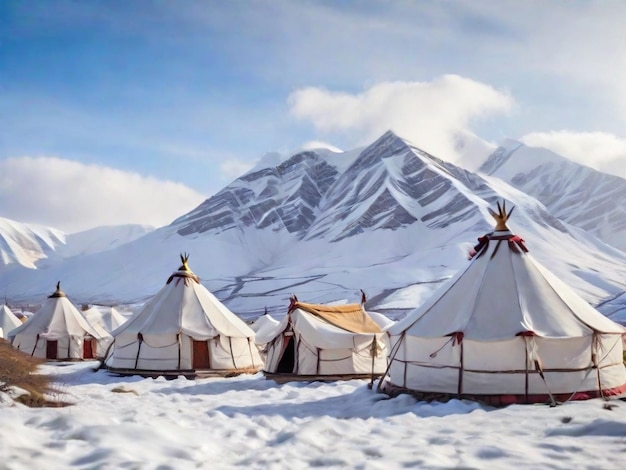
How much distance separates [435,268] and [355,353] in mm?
84385

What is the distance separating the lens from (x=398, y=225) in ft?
479

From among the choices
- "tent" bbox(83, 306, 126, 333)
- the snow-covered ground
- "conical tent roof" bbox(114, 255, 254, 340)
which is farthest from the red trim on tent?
"tent" bbox(83, 306, 126, 333)

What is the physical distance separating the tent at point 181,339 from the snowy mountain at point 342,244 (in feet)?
188

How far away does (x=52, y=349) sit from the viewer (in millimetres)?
30484

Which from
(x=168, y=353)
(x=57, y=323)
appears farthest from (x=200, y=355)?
(x=57, y=323)

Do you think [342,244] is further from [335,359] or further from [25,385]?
[25,385]

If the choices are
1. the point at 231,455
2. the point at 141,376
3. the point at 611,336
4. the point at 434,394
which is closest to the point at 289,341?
the point at 141,376

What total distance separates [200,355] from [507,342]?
1183 cm

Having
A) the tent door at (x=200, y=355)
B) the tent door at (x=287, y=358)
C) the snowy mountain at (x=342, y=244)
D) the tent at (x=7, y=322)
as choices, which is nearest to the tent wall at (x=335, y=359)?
the tent door at (x=287, y=358)

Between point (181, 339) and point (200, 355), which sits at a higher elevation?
point (181, 339)

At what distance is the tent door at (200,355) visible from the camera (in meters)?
21.3

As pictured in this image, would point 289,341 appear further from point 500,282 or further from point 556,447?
point 556,447

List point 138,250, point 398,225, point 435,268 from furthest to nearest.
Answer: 1. point 138,250
2. point 398,225
3. point 435,268

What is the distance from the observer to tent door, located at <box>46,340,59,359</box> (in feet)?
99.5
